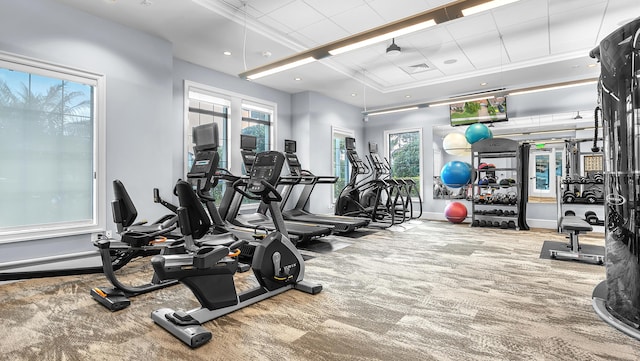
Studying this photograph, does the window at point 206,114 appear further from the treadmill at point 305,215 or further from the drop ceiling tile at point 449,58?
the drop ceiling tile at point 449,58

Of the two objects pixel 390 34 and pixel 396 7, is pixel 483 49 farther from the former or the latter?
pixel 390 34

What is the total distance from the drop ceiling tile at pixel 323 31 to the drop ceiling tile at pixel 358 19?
109 mm

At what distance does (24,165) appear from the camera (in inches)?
151

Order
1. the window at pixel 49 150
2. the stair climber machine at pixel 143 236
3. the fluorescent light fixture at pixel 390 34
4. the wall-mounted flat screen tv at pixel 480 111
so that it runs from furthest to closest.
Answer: the wall-mounted flat screen tv at pixel 480 111, the window at pixel 49 150, the fluorescent light fixture at pixel 390 34, the stair climber machine at pixel 143 236

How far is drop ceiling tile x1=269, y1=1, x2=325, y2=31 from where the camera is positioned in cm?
439

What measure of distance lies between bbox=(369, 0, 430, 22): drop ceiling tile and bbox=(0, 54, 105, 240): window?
392cm

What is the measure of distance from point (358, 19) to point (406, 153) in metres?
5.27

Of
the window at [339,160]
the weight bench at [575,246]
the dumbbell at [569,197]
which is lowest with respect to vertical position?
the weight bench at [575,246]

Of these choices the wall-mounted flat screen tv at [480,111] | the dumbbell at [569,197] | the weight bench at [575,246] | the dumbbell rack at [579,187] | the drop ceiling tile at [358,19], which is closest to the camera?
the weight bench at [575,246]

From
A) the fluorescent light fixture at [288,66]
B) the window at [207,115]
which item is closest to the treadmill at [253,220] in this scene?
the window at [207,115]

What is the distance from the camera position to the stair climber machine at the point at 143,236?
2771mm

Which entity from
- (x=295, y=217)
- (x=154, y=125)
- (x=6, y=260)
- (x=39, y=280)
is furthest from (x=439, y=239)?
(x=6, y=260)

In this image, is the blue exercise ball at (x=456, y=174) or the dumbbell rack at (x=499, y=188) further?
the blue exercise ball at (x=456, y=174)

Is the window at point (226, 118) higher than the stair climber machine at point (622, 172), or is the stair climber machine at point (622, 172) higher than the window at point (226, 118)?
the window at point (226, 118)
